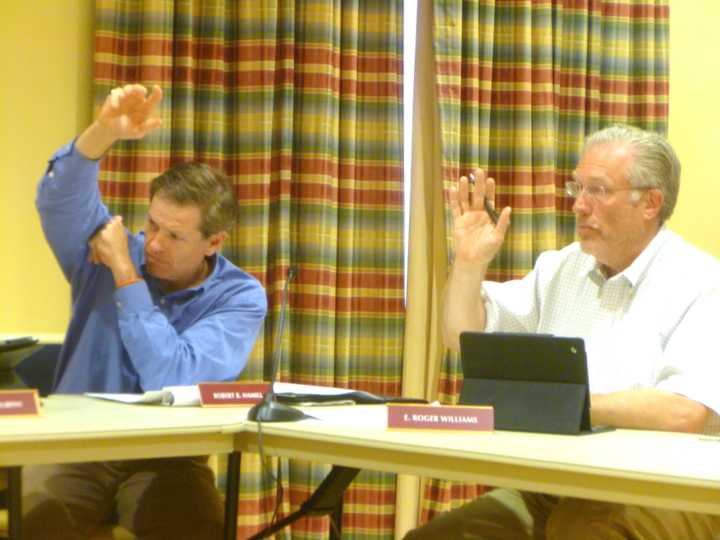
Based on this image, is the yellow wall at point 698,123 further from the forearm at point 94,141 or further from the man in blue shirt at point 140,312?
the forearm at point 94,141

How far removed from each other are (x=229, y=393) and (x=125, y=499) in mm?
335

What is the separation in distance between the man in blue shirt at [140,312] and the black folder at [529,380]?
27.7 inches

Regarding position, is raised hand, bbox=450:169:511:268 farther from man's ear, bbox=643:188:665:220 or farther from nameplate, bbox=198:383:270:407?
nameplate, bbox=198:383:270:407

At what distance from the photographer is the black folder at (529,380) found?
81.4 inches

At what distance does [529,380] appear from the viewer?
2129 millimetres

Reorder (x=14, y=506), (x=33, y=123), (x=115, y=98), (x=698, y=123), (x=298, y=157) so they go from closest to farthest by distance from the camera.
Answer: (x=14, y=506)
(x=115, y=98)
(x=33, y=123)
(x=298, y=157)
(x=698, y=123)

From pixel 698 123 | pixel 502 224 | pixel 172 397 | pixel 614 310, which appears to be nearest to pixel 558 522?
pixel 614 310

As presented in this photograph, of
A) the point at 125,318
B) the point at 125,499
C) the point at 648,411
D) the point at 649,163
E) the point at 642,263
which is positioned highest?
the point at 649,163

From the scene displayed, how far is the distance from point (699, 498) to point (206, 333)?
1.34 metres

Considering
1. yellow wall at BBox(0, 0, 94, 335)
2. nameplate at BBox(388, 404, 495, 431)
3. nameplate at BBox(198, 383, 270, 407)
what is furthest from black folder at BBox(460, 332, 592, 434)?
yellow wall at BBox(0, 0, 94, 335)

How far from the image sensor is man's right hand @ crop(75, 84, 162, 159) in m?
2.48

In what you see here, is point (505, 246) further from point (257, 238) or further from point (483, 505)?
point (483, 505)

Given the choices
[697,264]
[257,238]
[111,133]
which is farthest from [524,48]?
[111,133]

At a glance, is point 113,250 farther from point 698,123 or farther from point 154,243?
point 698,123
